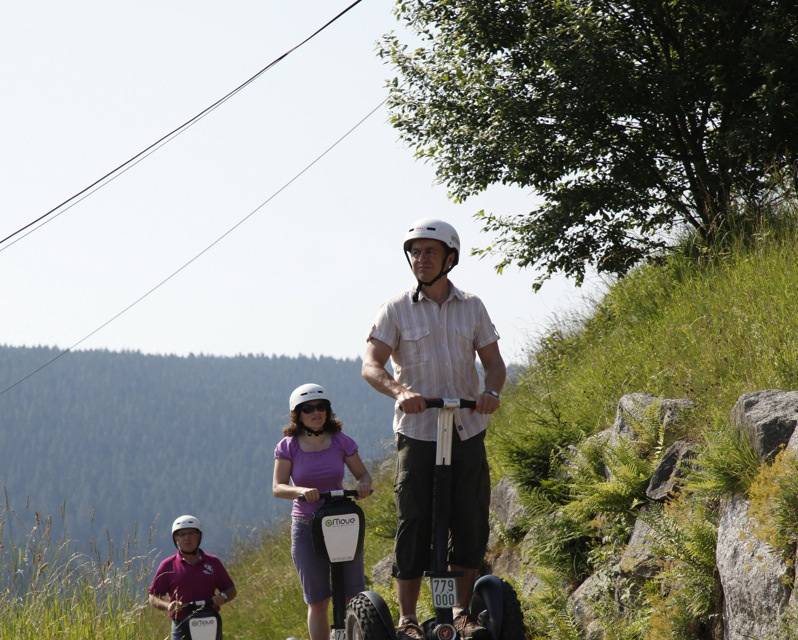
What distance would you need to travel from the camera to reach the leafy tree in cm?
1295

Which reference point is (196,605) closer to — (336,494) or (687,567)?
(336,494)

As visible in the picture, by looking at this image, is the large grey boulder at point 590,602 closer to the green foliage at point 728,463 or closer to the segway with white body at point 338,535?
the green foliage at point 728,463

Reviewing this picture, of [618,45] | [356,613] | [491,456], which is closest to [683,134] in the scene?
[618,45]

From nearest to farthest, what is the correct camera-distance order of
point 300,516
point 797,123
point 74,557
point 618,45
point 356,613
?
point 356,613 < point 300,516 < point 74,557 < point 797,123 < point 618,45

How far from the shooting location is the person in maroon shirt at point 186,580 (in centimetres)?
830

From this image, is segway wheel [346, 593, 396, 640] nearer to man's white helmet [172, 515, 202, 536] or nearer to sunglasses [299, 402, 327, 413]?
sunglasses [299, 402, 327, 413]

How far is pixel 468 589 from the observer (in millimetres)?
6227

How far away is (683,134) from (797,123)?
1.78 metres

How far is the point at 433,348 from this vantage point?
Answer: 20.8ft

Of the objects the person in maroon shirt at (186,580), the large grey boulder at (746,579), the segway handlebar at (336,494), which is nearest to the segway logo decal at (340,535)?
the segway handlebar at (336,494)

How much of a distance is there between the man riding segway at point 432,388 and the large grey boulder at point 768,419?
137cm

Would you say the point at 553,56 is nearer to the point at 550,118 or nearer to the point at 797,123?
the point at 550,118

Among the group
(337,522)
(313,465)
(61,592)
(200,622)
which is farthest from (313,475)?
(61,592)

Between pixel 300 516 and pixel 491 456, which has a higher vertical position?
pixel 491 456
